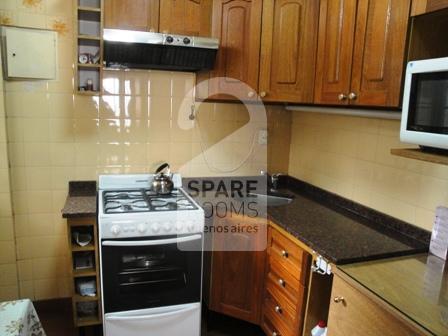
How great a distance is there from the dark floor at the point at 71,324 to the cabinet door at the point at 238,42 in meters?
1.43

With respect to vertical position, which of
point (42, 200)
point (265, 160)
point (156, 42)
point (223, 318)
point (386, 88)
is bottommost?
point (223, 318)

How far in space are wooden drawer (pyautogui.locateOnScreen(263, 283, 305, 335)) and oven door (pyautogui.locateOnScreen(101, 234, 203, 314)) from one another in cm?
39

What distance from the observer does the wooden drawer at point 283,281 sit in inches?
68.2

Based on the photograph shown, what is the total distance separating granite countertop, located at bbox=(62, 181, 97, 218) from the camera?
1930mm

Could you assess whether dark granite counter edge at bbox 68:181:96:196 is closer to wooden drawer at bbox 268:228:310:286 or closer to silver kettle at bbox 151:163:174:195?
silver kettle at bbox 151:163:174:195

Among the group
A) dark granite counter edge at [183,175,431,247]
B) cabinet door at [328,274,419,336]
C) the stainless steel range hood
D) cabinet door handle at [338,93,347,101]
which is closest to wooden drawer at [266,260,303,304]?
cabinet door at [328,274,419,336]

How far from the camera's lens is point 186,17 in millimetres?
2031

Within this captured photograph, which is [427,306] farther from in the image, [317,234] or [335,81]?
[335,81]

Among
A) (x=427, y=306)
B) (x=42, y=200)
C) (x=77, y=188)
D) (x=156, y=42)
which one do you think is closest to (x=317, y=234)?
(x=427, y=306)

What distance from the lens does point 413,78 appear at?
126 cm

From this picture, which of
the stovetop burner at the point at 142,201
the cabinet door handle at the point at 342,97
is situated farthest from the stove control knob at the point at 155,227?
the cabinet door handle at the point at 342,97

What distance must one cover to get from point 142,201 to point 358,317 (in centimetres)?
131

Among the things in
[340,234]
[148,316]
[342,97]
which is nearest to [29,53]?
[148,316]

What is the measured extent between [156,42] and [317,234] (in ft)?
4.13
